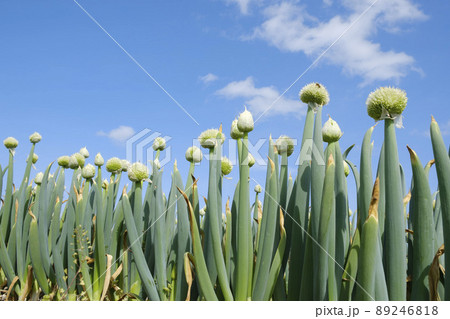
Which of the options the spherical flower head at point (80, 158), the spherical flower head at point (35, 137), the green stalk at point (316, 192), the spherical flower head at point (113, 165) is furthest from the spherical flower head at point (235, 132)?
the spherical flower head at point (35, 137)

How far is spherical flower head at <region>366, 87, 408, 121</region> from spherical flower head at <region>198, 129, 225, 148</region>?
22.3 inches

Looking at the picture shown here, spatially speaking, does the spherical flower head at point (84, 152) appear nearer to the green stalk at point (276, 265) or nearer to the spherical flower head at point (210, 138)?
the spherical flower head at point (210, 138)

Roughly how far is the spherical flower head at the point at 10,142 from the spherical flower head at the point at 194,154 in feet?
5.42

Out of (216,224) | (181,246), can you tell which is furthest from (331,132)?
(181,246)

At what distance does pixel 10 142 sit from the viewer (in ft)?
8.93

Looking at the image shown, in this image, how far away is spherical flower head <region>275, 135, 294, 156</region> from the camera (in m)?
1.37

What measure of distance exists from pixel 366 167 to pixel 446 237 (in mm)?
270

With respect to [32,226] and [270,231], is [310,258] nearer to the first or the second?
[270,231]

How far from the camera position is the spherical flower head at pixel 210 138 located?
1441 mm

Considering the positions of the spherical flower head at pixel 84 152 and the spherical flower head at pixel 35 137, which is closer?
the spherical flower head at pixel 84 152

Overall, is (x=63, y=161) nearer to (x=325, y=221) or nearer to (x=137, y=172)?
(x=137, y=172)

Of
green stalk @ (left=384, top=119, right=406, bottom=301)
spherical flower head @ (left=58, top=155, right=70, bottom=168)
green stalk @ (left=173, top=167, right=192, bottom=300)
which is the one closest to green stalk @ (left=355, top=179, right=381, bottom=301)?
green stalk @ (left=384, top=119, right=406, bottom=301)

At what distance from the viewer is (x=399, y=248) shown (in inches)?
39.1
